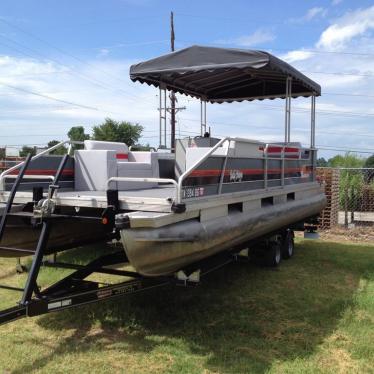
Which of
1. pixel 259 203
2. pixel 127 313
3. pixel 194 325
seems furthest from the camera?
pixel 259 203

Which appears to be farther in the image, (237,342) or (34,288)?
(237,342)

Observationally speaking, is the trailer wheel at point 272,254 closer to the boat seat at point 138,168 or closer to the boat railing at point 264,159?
the boat railing at point 264,159

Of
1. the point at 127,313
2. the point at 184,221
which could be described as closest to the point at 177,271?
the point at 184,221

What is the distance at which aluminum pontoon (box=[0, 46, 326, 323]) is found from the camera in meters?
3.77

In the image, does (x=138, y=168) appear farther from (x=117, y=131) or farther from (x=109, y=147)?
(x=117, y=131)

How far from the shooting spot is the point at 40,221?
4.09 metres

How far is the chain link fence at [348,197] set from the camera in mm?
11320

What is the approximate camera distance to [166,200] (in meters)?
3.74

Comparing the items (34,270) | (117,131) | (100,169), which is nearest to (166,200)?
(34,270)

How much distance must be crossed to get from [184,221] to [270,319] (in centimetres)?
161

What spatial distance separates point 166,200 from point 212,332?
4.76 ft

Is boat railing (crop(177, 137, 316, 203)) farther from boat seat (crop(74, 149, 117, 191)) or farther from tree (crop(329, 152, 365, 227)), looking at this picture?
tree (crop(329, 152, 365, 227))

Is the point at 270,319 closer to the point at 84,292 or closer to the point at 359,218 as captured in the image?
the point at 84,292

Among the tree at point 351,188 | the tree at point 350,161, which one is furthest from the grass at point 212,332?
the tree at point 350,161
